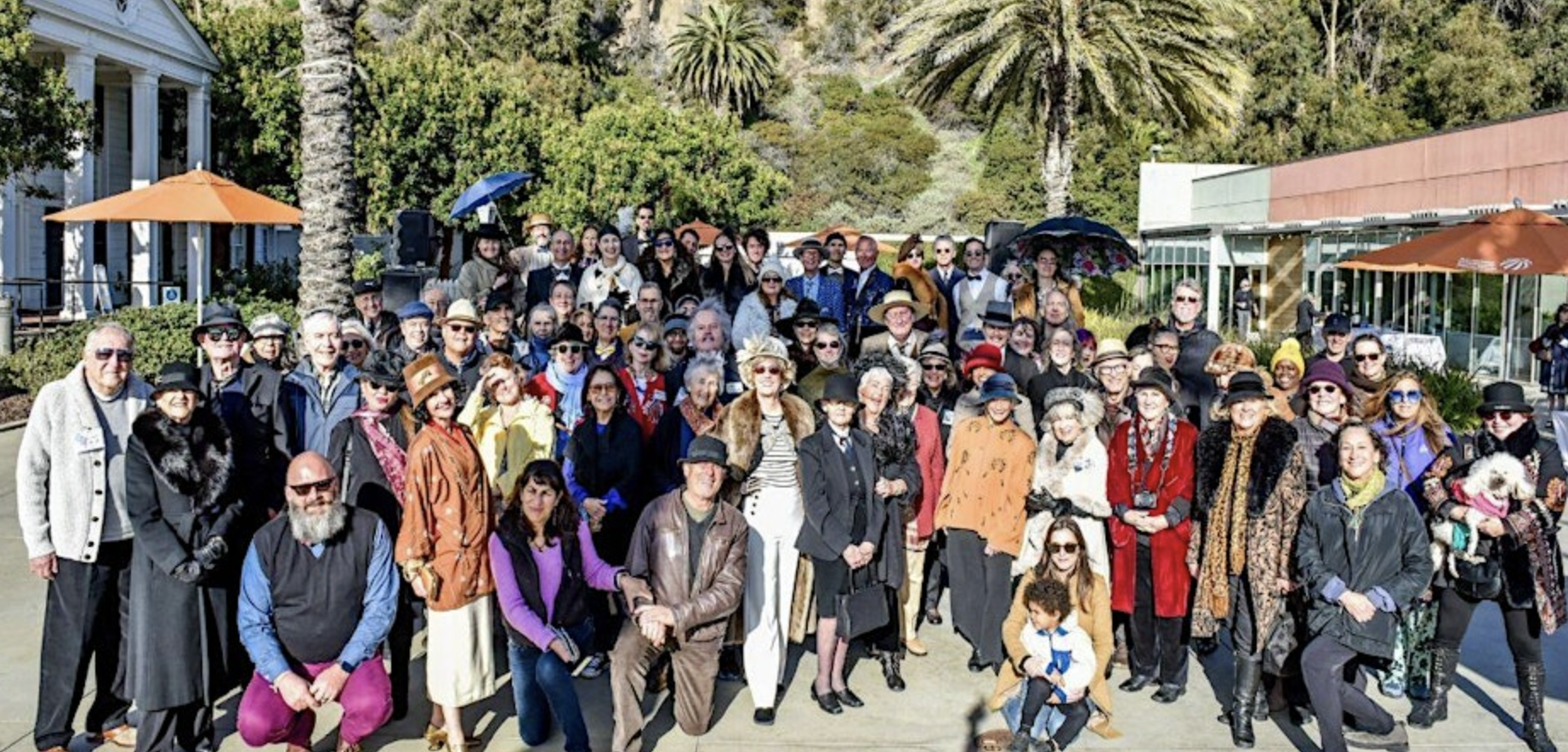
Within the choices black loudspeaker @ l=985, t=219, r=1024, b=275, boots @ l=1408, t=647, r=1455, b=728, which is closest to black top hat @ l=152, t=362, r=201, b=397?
boots @ l=1408, t=647, r=1455, b=728

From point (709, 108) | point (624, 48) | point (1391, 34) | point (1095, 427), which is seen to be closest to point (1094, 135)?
point (1391, 34)

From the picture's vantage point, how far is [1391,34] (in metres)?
54.3

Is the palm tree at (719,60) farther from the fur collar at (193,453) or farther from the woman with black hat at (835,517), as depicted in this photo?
the fur collar at (193,453)

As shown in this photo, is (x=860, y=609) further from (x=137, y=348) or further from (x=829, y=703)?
(x=137, y=348)

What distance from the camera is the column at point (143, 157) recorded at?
97.2 ft

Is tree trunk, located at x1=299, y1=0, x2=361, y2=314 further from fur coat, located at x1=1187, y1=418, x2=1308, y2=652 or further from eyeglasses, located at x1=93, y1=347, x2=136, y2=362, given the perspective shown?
fur coat, located at x1=1187, y1=418, x2=1308, y2=652

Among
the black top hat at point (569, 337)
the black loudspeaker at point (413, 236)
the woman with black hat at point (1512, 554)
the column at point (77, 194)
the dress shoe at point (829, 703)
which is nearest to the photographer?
the woman with black hat at point (1512, 554)

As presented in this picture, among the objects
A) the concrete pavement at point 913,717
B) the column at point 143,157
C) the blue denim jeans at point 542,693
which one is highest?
the column at point 143,157

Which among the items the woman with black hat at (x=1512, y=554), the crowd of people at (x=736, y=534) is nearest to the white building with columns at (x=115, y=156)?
the crowd of people at (x=736, y=534)

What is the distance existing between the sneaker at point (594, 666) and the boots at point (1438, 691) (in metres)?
4.03

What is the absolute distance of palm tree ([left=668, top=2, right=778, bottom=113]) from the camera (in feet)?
201

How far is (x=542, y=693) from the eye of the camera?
226 inches

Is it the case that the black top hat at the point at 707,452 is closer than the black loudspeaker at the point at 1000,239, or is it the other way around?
the black top hat at the point at 707,452

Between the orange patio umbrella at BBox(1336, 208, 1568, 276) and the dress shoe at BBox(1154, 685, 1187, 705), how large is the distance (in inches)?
213
